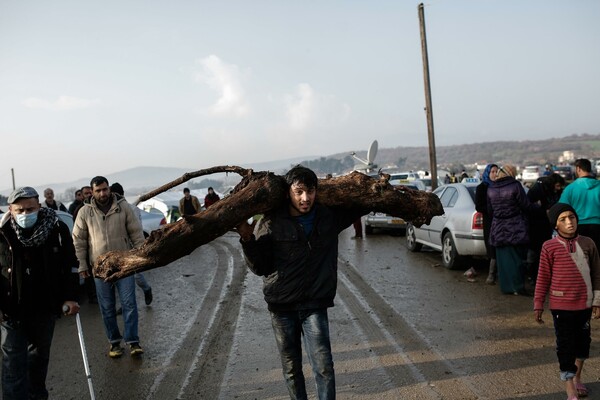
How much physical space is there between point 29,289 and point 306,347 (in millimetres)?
2164

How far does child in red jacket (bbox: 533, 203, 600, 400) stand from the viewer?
12.9 ft

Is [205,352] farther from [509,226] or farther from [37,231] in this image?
[509,226]

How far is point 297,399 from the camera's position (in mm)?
3650

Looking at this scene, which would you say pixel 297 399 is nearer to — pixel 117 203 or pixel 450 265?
pixel 117 203

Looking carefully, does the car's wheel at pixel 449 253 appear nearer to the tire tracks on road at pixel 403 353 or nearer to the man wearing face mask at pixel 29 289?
the tire tracks on road at pixel 403 353

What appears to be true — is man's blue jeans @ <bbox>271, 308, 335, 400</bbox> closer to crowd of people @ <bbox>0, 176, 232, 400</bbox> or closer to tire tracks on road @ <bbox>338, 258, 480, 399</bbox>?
tire tracks on road @ <bbox>338, 258, 480, 399</bbox>

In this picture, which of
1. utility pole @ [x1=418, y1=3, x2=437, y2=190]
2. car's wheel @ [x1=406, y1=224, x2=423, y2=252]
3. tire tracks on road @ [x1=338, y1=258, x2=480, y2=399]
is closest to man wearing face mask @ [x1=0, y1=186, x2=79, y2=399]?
tire tracks on road @ [x1=338, y1=258, x2=480, y2=399]

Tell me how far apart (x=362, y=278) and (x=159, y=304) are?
3.51m

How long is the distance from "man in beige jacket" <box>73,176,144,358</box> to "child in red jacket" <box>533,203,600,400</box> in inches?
158

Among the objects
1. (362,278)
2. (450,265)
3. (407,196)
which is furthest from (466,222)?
(407,196)

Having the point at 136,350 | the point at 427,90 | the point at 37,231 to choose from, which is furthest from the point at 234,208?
the point at 427,90

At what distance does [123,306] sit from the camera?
5.68 metres

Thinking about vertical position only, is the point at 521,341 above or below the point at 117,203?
below

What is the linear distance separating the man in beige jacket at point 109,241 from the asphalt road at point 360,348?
1.00ft
